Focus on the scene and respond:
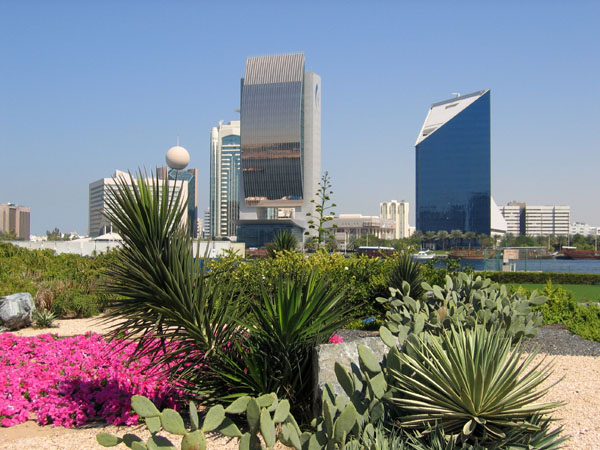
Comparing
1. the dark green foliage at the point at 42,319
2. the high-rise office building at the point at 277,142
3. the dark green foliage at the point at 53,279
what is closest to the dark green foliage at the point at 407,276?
the dark green foliage at the point at 53,279

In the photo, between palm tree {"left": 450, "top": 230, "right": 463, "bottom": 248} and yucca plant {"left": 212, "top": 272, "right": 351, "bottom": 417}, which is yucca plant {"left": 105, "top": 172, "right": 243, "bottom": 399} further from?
palm tree {"left": 450, "top": 230, "right": 463, "bottom": 248}

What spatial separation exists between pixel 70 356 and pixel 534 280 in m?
23.9

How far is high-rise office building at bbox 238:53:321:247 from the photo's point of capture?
10719 centimetres

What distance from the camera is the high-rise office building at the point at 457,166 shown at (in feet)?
428

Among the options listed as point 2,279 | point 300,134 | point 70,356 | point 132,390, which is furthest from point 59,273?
point 300,134

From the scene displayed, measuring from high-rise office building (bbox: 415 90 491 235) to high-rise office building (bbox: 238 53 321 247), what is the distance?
38.9 metres

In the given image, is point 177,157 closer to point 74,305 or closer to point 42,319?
point 74,305

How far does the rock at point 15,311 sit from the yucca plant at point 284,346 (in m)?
8.21

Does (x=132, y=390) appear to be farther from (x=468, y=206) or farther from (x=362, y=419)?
(x=468, y=206)

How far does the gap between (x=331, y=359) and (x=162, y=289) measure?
152cm

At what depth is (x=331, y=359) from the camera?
3.99 metres

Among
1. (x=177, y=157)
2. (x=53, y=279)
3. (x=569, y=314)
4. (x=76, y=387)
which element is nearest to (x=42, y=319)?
(x=53, y=279)

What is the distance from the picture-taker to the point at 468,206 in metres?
132

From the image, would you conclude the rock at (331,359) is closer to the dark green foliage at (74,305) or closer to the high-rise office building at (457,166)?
the dark green foliage at (74,305)
